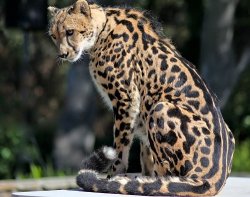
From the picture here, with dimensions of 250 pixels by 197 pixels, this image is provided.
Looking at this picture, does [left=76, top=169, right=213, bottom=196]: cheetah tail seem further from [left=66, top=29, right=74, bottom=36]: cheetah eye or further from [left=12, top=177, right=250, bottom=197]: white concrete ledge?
[left=66, top=29, right=74, bottom=36]: cheetah eye

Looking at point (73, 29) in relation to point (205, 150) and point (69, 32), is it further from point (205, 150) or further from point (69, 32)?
point (205, 150)

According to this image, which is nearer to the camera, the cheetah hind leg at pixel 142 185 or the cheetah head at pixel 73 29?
the cheetah hind leg at pixel 142 185

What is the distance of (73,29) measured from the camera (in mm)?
8250

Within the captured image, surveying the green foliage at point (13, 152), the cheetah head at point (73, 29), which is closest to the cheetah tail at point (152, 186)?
the cheetah head at point (73, 29)

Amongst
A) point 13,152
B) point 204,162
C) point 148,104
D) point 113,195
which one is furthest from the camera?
point 13,152

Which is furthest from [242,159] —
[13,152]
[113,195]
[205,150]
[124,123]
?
[113,195]

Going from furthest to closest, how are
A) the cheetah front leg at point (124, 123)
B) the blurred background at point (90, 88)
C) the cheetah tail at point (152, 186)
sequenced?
the blurred background at point (90, 88) < the cheetah front leg at point (124, 123) < the cheetah tail at point (152, 186)

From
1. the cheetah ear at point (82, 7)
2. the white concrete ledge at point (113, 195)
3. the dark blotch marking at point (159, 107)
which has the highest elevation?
the cheetah ear at point (82, 7)

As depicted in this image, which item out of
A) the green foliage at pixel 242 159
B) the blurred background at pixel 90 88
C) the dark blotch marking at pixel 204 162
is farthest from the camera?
the blurred background at pixel 90 88

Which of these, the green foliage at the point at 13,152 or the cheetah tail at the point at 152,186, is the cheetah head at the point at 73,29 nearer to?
the cheetah tail at the point at 152,186

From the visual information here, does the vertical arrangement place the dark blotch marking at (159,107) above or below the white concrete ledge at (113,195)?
above

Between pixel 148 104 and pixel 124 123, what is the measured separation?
346 millimetres

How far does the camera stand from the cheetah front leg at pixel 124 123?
8156 mm

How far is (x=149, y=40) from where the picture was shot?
27.1 ft
